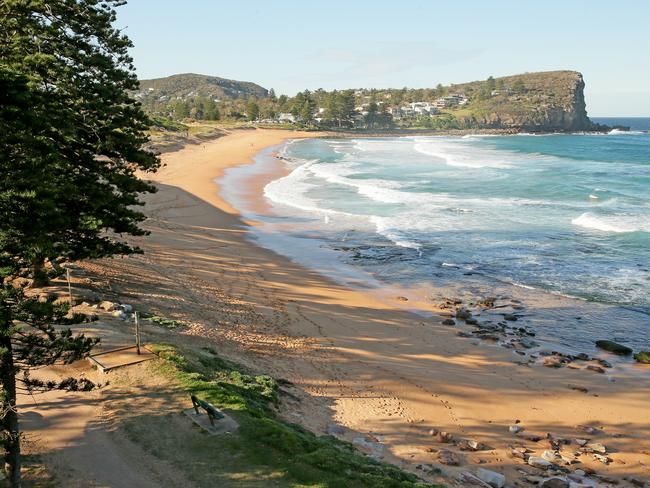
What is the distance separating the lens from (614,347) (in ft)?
62.4

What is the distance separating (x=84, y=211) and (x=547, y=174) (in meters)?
57.8

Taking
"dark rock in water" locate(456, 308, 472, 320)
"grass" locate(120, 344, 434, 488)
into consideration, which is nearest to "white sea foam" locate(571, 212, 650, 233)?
"dark rock in water" locate(456, 308, 472, 320)

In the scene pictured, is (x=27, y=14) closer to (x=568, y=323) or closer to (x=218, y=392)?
(x=218, y=392)

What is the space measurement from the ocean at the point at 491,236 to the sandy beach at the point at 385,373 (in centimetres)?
295

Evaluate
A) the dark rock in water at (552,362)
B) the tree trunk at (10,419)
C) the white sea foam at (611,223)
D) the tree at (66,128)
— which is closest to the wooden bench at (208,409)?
the tree at (66,128)

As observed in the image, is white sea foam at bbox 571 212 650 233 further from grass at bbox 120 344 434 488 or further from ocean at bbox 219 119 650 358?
grass at bbox 120 344 434 488

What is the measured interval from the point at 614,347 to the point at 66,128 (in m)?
18.0

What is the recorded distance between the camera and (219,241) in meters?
31.1

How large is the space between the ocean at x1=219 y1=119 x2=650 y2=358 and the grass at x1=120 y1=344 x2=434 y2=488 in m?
11.7

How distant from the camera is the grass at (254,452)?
9.58 m

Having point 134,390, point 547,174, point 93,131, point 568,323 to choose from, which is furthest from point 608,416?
point 547,174

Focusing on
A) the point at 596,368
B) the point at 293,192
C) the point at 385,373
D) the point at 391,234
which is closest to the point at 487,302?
the point at 596,368

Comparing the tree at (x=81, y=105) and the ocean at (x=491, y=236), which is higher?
the tree at (x=81, y=105)

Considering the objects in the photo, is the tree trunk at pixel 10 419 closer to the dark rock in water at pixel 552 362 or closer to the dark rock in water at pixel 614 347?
the dark rock in water at pixel 552 362
